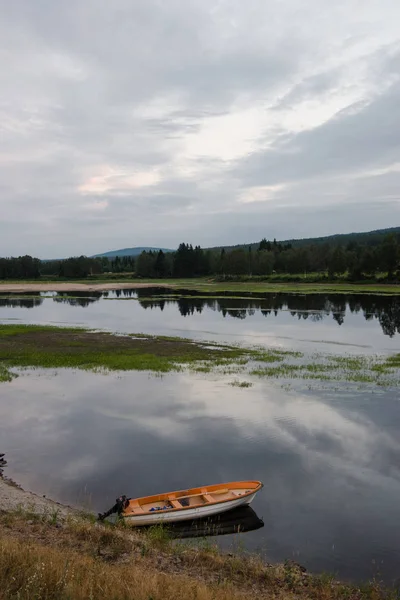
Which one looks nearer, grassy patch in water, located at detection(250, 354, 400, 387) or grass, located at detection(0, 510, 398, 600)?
grass, located at detection(0, 510, 398, 600)

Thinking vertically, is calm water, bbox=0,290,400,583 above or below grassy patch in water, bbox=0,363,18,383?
below

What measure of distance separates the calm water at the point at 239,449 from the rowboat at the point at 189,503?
37.5 inches

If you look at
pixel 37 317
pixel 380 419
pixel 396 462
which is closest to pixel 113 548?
pixel 396 462

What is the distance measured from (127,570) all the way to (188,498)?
5841 millimetres

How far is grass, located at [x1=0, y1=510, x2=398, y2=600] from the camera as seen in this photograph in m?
8.24

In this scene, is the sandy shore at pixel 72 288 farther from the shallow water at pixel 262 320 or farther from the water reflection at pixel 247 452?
the water reflection at pixel 247 452

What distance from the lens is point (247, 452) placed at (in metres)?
19.8

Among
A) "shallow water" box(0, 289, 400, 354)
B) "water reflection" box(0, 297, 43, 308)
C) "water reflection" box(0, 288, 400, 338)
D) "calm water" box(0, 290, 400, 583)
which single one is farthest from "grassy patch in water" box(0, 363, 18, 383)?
"water reflection" box(0, 297, 43, 308)

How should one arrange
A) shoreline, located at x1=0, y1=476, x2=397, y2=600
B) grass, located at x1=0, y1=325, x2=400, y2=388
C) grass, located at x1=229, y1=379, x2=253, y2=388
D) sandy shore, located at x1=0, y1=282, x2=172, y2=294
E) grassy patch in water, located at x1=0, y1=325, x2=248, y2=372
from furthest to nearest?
sandy shore, located at x1=0, y1=282, x2=172, y2=294 < grassy patch in water, located at x1=0, y1=325, x2=248, y2=372 < grass, located at x1=0, y1=325, x2=400, y2=388 < grass, located at x1=229, y1=379, x2=253, y2=388 < shoreline, located at x1=0, y1=476, x2=397, y2=600

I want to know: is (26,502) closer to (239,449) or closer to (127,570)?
(127,570)

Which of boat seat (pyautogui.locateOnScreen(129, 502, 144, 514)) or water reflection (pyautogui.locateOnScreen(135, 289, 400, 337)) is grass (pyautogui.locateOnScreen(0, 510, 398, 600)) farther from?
water reflection (pyautogui.locateOnScreen(135, 289, 400, 337))

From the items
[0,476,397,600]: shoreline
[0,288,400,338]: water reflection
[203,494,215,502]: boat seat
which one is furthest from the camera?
[0,288,400,338]: water reflection

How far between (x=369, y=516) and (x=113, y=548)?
8069 millimetres

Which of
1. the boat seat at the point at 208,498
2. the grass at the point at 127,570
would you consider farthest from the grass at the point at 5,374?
the boat seat at the point at 208,498
